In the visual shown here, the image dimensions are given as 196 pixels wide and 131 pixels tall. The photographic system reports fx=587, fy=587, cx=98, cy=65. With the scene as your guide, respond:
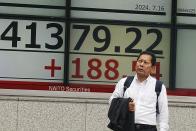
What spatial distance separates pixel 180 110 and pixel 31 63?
101 inches

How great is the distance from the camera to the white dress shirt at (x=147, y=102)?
19.8ft

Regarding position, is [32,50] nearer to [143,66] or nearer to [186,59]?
[186,59]

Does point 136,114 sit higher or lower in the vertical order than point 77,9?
lower

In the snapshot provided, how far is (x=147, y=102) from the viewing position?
606 cm

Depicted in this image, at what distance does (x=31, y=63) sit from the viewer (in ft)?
31.3

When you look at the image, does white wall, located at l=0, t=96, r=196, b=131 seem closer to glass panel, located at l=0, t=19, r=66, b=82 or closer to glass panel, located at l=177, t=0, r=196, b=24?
glass panel, located at l=0, t=19, r=66, b=82

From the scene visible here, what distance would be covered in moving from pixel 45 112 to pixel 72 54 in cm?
106

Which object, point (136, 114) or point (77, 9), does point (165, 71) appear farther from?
point (136, 114)

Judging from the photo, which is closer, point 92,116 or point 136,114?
point 136,114

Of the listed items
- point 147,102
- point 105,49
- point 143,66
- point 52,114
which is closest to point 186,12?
point 105,49

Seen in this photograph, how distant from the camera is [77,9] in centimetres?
970

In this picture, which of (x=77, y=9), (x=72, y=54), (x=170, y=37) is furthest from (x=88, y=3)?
(x=170, y=37)

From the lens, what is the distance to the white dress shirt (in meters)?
6.04

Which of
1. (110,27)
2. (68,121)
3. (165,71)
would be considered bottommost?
(68,121)
